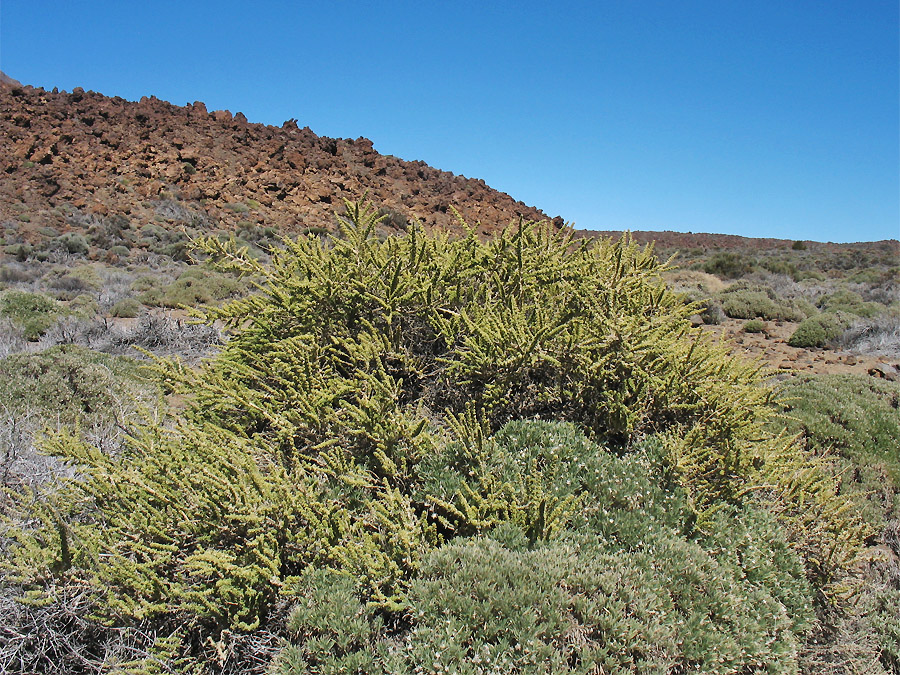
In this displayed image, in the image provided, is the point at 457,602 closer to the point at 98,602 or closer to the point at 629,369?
the point at 98,602

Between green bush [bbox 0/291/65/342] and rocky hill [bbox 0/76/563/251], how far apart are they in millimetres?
12921

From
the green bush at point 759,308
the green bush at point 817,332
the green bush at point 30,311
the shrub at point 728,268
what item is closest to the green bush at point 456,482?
the green bush at point 30,311

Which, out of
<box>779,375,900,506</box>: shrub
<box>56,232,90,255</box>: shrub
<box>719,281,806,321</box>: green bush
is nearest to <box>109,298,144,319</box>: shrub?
<box>56,232,90,255</box>: shrub

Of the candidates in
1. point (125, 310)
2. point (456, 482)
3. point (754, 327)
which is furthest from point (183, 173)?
point (456, 482)

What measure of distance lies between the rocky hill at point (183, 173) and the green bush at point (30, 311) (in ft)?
42.4

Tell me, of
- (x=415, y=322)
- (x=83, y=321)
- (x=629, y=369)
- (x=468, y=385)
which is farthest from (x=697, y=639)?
(x=83, y=321)

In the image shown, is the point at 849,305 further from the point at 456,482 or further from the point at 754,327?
the point at 456,482

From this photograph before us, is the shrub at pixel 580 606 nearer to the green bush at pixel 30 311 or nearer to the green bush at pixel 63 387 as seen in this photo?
the green bush at pixel 63 387

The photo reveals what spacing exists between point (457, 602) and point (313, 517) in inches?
29.8

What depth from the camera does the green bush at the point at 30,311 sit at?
8.56m

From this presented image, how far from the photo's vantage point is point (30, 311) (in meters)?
9.20

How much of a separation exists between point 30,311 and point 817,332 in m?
14.2

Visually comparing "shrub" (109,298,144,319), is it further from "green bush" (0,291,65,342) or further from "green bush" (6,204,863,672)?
"green bush" (6,204,863,672)

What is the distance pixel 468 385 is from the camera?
3.50 meters
